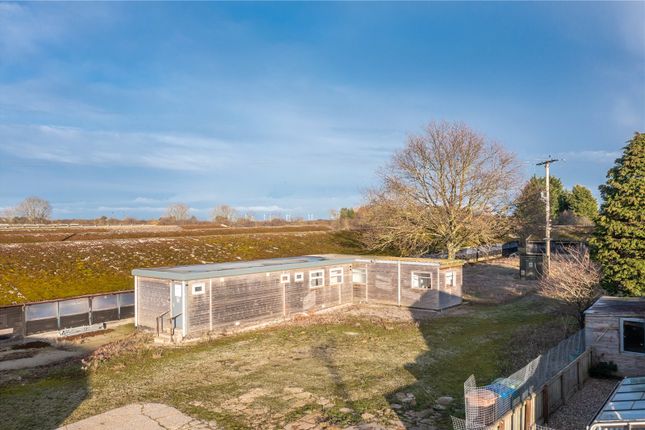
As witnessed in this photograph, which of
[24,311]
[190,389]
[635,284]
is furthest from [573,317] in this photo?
[24,311]

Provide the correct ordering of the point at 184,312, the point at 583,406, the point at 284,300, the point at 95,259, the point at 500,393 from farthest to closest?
1. the point at 95,259
2. the point at 284,300
3. the point at 184,312
4. the point at 583,406
5. the point at 500,393

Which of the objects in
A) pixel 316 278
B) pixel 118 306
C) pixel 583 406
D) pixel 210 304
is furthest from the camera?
pixel 316 278

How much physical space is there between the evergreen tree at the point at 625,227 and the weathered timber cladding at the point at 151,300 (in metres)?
19.9

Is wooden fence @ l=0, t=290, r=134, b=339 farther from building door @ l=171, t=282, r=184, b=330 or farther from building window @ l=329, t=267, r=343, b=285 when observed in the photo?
building window @ l=329, t=267, r=343, b=285

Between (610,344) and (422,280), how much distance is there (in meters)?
12.4

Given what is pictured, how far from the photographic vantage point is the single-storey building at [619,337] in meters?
14.5

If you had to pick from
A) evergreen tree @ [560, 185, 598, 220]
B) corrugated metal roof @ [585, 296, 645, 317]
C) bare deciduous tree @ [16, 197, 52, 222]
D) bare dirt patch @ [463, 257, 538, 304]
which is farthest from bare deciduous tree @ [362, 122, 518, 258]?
bare deciduous tree @ [16, 197, 52, 222]

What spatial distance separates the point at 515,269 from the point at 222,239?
29603 millimetres

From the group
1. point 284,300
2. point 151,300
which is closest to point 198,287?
point 151,300

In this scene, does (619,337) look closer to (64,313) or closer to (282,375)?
(282,375)

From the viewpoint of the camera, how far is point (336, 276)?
27.9 meters

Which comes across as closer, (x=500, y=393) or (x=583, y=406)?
(x=500, y=393)

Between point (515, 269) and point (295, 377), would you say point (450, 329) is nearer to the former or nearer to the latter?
point (295, 377)

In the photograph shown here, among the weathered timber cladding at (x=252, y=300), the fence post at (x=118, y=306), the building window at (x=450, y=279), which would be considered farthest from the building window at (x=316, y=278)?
the fence post at (x=118, y=306)
